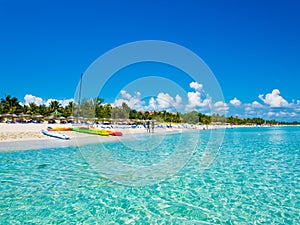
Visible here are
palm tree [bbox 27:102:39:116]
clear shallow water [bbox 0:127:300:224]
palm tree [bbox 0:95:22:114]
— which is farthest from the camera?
palm tree [bbox 27:102:39:116]

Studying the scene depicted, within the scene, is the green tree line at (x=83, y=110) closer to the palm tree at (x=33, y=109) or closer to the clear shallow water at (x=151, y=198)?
the palm tree at (x=33, y=109)

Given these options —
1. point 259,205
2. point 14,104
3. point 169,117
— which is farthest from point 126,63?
point 169,117

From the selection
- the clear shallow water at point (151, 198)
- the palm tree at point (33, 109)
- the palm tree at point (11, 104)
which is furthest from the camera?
the palm tree at point (33, 109)

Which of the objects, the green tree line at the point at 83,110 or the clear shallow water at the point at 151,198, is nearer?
the clear shallow water at the point at 151,198

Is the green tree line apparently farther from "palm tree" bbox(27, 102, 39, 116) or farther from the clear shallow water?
the clear shallow water

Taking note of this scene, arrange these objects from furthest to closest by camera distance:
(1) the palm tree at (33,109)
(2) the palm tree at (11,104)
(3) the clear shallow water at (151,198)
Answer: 1. (1) the palm tree at (33,109)
2. (2) the palm tree at (11,104)
3. (3) the clear shallow water at (151,198)

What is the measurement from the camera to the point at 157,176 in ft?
35.2

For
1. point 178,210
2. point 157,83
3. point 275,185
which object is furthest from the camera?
point 157,83

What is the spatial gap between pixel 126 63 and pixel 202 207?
679 cm

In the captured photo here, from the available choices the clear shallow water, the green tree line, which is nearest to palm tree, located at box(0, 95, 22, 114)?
the green tree line

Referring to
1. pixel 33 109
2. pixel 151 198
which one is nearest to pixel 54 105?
pixel 33 109

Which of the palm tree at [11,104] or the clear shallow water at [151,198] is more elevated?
the palm tree at [11,104]

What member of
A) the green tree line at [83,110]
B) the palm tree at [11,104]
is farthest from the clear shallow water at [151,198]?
the palm tree at [11,104]

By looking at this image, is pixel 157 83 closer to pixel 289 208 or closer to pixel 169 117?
pixel 289 208
